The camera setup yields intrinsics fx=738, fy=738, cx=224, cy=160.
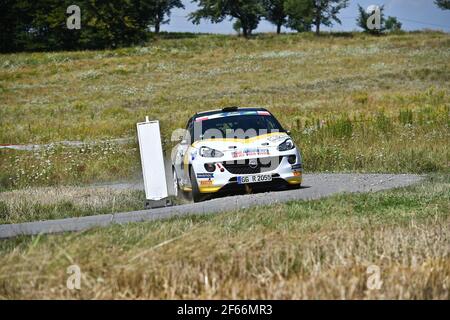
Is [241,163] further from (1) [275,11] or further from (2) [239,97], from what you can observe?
(1) [275,11]

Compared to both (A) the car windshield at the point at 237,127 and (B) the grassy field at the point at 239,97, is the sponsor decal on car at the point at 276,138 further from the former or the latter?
(B) the grassy field at the point at 239,97

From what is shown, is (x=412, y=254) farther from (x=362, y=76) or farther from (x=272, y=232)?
(x=362, y=76)

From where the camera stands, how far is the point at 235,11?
104875 mm

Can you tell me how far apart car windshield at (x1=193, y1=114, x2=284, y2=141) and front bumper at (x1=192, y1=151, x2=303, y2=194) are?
0.73 metres

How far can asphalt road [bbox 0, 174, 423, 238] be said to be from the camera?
9164mm

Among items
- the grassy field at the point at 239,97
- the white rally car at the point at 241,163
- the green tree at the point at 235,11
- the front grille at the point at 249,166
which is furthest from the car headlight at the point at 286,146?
the green tree at the point at 235,11

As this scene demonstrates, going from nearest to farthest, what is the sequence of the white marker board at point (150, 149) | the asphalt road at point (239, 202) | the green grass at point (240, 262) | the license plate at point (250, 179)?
the green grass at point (240, 262)
the asphalt road at point (239, 202)
the white marker board at point (150, 149)
the license plate at point (250, 179)

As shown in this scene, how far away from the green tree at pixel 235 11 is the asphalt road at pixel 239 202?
3487 inches

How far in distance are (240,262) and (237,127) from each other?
8.49 m

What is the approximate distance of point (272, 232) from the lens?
6824 millimetres

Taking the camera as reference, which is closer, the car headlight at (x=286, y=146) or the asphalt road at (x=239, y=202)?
the asphalt road at (x=239, y=202)

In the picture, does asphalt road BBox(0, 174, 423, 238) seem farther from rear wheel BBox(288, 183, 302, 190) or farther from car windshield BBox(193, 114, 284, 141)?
car windshield BBox(193, 114, 284, 141)

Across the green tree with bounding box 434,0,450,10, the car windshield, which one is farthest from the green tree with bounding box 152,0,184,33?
the car windshield

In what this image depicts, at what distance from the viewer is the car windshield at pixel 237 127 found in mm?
13398
